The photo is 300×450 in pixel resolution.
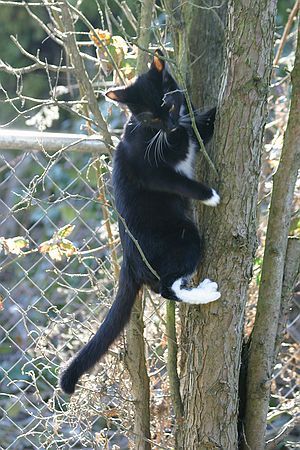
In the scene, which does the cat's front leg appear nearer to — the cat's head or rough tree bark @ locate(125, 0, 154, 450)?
the cat's head

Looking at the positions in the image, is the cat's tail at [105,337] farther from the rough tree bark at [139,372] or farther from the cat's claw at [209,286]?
the cat's claw at [209,286]

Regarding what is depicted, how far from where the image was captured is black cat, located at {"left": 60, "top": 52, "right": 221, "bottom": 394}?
7.35 feet

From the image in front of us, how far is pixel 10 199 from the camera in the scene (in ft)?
15.6

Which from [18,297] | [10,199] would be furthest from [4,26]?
[18,297]

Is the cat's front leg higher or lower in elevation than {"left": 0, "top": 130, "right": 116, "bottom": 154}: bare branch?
lower

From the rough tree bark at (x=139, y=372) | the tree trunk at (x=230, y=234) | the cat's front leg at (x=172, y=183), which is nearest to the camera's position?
the tree trunk at (x=230, y=234)

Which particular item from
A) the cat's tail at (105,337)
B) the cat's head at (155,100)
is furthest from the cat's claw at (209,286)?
the cat's head at (155,100)

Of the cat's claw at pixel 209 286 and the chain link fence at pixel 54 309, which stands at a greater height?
the cat's claw at pixel 209 286

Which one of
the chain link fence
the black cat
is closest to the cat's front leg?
the black cat

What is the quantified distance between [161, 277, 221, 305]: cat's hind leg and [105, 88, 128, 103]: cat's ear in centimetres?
63

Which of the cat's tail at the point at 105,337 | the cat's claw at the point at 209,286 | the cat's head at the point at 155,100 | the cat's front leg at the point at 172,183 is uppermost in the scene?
the cat's head at the point at 155,100

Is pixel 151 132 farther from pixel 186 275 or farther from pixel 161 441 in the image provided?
pixel 161 441

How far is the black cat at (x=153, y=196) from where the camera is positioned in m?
2.24

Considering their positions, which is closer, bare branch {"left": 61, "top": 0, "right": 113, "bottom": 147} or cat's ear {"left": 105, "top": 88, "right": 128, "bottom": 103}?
bare branch {"left": 61, "top": 0, "right": 113, "bottom": 147}
